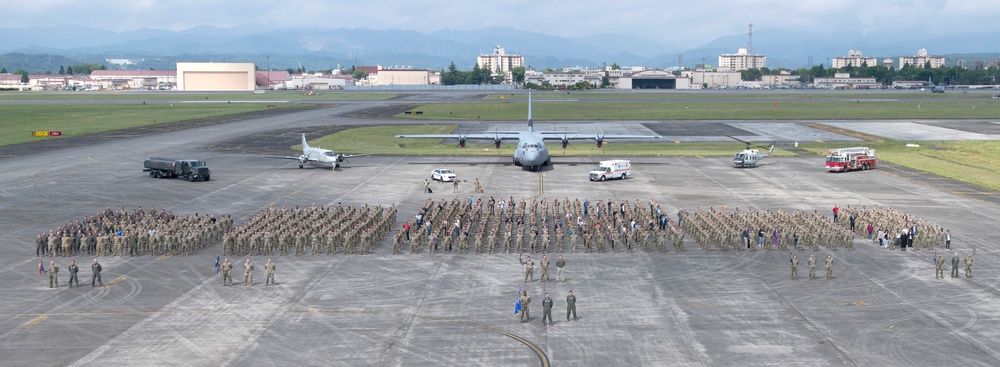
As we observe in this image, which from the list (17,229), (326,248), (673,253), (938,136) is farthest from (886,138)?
(17,229)

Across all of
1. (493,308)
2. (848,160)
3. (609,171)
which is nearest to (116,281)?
(493,308)

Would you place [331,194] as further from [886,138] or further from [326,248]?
[886,138]

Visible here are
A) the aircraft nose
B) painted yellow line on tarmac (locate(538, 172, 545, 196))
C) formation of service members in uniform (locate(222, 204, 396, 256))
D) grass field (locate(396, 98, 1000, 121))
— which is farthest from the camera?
grass field (locate(396, 98, 1000, 121))

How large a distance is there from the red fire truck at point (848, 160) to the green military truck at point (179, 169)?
49087 millimetres

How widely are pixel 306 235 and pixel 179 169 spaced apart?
2841cm

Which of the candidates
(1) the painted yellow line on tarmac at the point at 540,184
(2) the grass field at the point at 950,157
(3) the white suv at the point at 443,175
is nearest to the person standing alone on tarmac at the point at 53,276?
(1) the painted yellow line on tarmac at the point at 540,184

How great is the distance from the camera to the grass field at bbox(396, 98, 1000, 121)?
466 ft

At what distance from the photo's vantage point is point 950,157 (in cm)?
8306

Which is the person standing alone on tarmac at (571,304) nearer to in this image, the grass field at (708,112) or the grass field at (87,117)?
the grass field at (87,117)

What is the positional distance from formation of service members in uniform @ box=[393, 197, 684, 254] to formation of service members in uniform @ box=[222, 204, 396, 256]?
171cm

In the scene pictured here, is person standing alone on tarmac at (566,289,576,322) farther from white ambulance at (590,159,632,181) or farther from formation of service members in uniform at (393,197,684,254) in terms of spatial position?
white ambulance at (590,159,632,181)

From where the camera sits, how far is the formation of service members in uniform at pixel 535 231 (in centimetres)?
4091

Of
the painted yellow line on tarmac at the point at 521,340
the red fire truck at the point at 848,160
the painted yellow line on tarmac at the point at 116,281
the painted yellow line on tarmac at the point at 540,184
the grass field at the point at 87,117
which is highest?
the grass field at the point at 87,117

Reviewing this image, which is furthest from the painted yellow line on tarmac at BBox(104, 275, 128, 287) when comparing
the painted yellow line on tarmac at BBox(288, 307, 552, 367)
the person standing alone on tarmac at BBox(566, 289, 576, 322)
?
the person standing alone on tarmac at BBox(566, 289, 576, 322)
